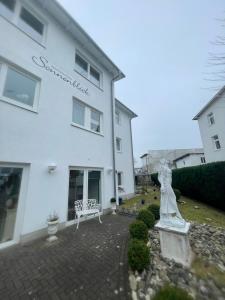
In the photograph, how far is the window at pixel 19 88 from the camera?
15.6ft

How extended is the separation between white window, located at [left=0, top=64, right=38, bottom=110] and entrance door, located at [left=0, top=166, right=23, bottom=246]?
Answer: 2408 millimetres

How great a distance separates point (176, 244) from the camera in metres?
3.36

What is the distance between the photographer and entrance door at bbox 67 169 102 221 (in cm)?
618

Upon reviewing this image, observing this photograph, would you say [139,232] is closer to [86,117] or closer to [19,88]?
[86,117]

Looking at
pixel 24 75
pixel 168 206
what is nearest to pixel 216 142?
pixel 168 206

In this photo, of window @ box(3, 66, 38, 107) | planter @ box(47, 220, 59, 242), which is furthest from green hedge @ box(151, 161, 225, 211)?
window @ box(3, 66, 38, 107)

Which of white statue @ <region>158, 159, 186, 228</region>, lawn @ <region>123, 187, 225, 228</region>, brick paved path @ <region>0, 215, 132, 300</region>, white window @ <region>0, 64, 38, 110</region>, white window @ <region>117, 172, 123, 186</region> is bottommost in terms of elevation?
brick paved path @ <region>0, 215, 132, 300</region>

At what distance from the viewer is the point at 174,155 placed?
3738 centimetres

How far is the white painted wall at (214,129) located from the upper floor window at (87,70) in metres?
12.0

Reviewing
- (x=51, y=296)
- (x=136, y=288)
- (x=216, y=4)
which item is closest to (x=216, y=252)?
(x=136, y=288)

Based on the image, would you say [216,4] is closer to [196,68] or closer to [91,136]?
[196,68]

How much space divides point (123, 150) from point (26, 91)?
8.69 meters

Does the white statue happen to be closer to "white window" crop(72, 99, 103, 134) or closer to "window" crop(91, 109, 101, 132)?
"white window" crop(72, 99, 103, 134)

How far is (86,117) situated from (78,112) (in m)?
0.52
